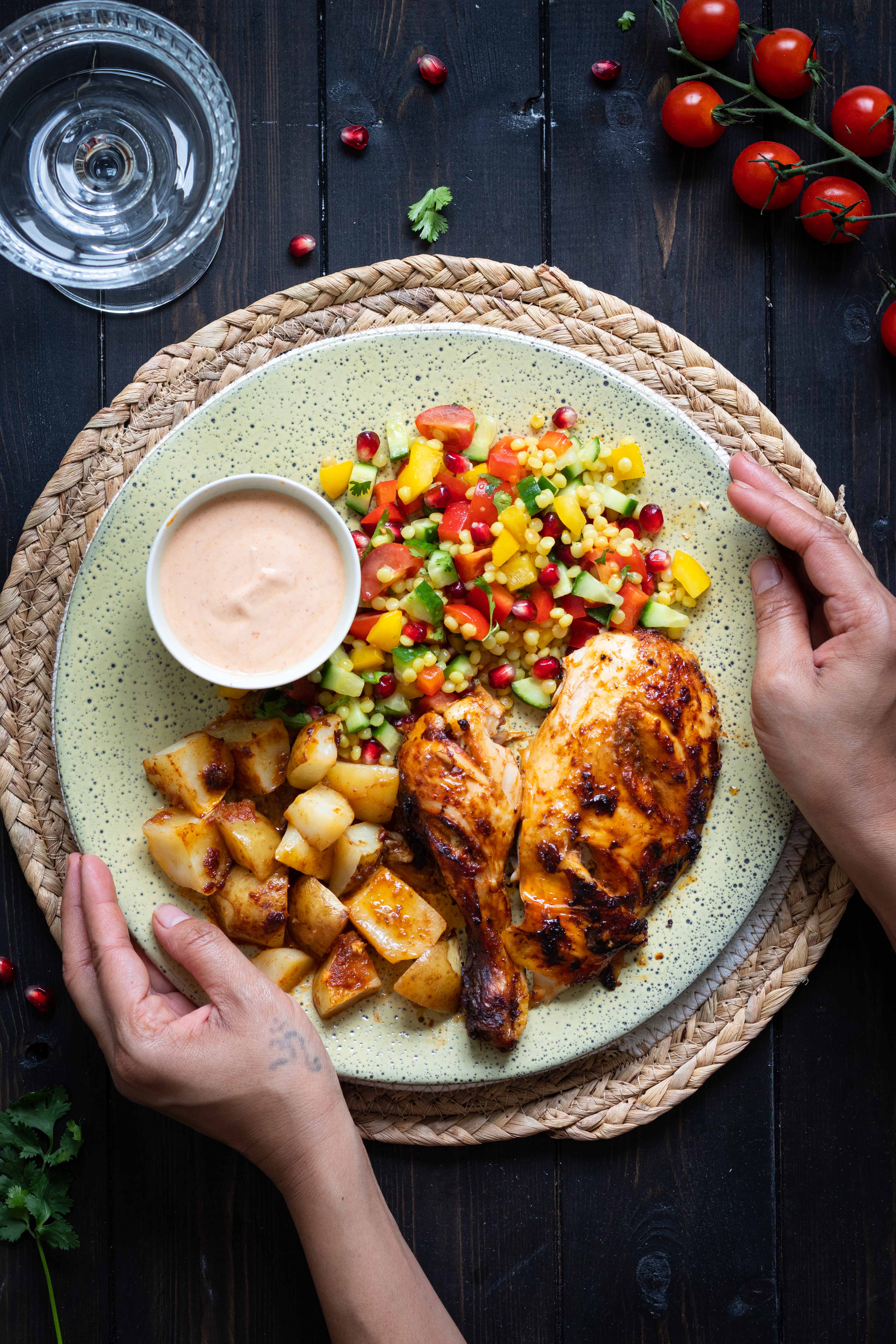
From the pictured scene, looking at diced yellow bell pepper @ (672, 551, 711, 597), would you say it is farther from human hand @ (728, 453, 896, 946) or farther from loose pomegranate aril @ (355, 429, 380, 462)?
loose pomegranate aril @ (355, 429, 380, 462)

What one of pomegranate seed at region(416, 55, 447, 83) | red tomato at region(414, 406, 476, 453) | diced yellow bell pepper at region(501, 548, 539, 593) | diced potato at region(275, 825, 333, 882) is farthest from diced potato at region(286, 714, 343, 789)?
pomegranate seed at region(416, 55, 447, 83)

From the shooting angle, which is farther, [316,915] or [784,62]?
[784,62]

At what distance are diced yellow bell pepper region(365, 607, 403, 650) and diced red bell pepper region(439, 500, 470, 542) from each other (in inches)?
13.9

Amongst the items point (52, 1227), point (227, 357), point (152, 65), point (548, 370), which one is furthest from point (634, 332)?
point (52, 1227)

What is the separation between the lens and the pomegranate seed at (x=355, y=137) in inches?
160

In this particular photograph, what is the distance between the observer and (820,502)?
13.3 feet

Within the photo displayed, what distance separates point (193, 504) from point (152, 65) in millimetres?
2125

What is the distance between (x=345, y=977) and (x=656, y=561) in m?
2.03

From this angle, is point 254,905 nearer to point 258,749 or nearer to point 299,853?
point 299,853

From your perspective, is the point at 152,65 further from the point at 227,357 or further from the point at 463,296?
the point at 463,296

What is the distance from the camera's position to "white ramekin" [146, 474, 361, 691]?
3309 millimetres

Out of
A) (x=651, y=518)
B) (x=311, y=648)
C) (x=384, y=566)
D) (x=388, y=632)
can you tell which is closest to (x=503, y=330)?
(x=651, y=518)

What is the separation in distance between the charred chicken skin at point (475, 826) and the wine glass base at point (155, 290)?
2149mm

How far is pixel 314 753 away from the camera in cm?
357
